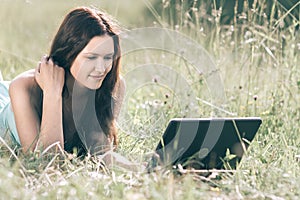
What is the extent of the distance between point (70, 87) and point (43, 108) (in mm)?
227

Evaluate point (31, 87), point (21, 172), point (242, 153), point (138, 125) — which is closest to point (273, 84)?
point (138, 125)

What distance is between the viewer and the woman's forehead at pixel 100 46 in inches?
132

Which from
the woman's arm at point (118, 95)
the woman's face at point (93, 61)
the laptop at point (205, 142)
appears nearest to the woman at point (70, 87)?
the woman's face at point (93, 61)

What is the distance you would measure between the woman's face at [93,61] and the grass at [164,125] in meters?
0.40

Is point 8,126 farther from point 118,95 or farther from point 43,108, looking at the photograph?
point 118,95

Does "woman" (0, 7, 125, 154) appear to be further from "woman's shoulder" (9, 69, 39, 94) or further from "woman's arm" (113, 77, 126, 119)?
"woman's arm" (113, 77, 126, 119)

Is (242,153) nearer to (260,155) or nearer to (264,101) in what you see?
(260,155)

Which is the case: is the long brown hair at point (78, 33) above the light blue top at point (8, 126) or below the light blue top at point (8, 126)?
above

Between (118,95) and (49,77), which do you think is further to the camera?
(118,95)

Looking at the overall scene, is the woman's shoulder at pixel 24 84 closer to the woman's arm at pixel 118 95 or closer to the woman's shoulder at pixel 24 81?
the woman's shoulder at pixel 24 81

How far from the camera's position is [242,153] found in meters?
3.16

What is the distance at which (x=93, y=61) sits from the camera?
3.36 meters

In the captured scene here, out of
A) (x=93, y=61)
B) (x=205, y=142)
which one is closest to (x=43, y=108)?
(x=93, y=61)

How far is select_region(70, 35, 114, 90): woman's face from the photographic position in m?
3.36
